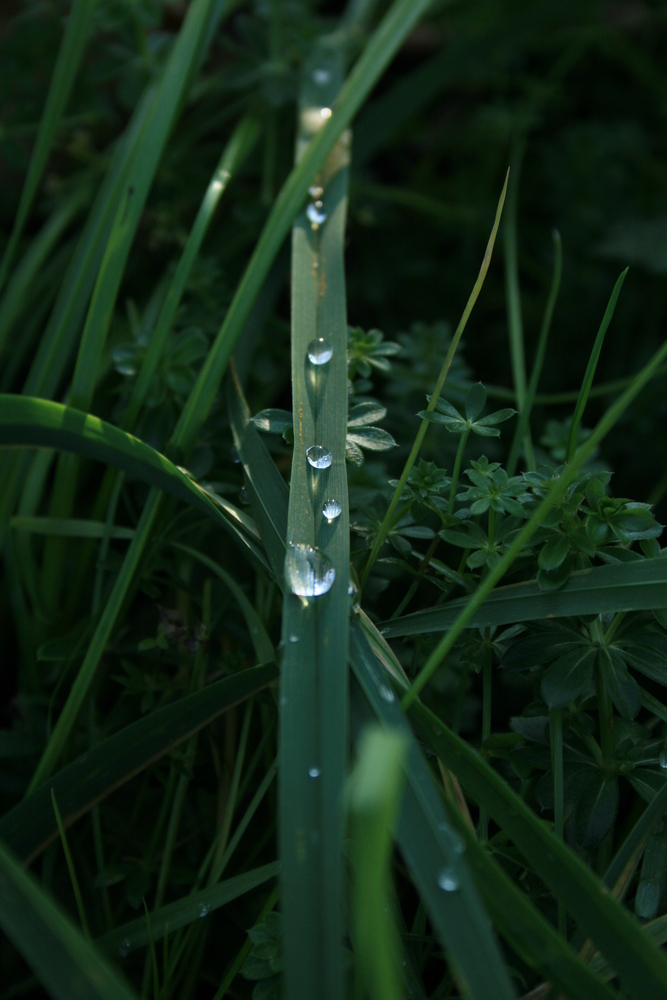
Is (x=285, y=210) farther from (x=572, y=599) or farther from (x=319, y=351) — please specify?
(x=572, y=599)

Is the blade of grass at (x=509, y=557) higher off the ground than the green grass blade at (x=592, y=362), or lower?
lower

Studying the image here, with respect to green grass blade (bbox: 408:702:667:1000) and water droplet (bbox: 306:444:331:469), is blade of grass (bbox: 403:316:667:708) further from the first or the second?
water droplet (bbox: 306:444:331:469)

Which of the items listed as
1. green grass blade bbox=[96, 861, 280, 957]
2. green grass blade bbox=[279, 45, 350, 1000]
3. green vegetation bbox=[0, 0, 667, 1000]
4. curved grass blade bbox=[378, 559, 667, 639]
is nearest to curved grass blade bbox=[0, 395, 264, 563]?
green vegetation bbox=[0, 0, 667, 1000]

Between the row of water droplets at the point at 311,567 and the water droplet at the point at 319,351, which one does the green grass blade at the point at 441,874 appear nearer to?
the row of water droplets at the point at 311,567

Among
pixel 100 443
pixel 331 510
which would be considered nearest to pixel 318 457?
pixel 331 510

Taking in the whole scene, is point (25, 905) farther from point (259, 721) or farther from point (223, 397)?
point (223, 397)

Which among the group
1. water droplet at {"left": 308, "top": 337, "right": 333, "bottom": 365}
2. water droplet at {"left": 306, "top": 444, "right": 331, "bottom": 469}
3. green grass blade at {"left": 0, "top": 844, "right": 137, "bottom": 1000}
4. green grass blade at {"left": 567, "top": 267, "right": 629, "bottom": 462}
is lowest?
green grass blade at {"left": 0, "top": 844, "right": 137, "bottom": 1000}

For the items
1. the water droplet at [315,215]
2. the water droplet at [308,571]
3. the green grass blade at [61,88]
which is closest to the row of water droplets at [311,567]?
the water droplet at [308,571]

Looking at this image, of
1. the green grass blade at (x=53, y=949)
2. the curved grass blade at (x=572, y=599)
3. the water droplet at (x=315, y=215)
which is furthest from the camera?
the water droplet at (x=315, y=215)

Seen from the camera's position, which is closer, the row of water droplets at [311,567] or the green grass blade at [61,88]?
the row of water droplets at [311,567]
